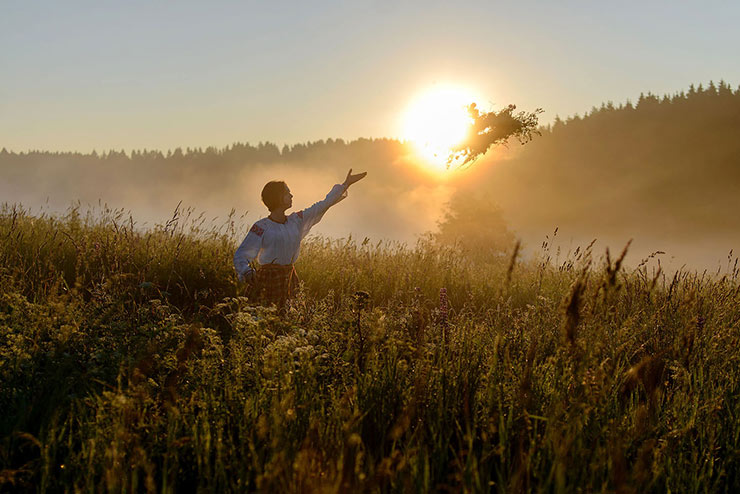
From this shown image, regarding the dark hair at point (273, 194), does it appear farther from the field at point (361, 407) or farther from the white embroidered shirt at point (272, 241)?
the field at point (361, 407)

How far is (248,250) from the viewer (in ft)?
18.2

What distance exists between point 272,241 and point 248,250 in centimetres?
28

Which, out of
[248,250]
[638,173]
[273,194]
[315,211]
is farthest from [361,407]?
[638,173]

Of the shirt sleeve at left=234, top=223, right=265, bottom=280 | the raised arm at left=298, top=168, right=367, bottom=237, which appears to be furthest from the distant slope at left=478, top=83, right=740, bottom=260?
the shirt sleeve at left=234, top=223, right=265, bottom=280

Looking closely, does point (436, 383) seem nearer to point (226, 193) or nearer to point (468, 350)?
point (468, 350)

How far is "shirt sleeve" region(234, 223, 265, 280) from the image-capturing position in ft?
17.7

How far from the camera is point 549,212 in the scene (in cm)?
9188

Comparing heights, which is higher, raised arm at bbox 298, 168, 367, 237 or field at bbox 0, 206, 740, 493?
raised arm at bbox 298, 168, 367, 237

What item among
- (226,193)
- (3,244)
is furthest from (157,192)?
(3,244)

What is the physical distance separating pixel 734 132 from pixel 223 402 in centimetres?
9953

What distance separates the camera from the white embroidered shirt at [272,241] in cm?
550

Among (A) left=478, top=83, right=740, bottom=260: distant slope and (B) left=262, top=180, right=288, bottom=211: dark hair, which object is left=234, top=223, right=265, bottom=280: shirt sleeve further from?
(A) left=478, top=83, right=740, bottom=260: distant slope

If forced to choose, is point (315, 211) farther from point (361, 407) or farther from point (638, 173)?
point (638, 173)

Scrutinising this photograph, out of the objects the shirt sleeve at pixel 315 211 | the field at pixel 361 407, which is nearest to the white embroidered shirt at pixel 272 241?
the shirt sleeve at pixel 315 211
